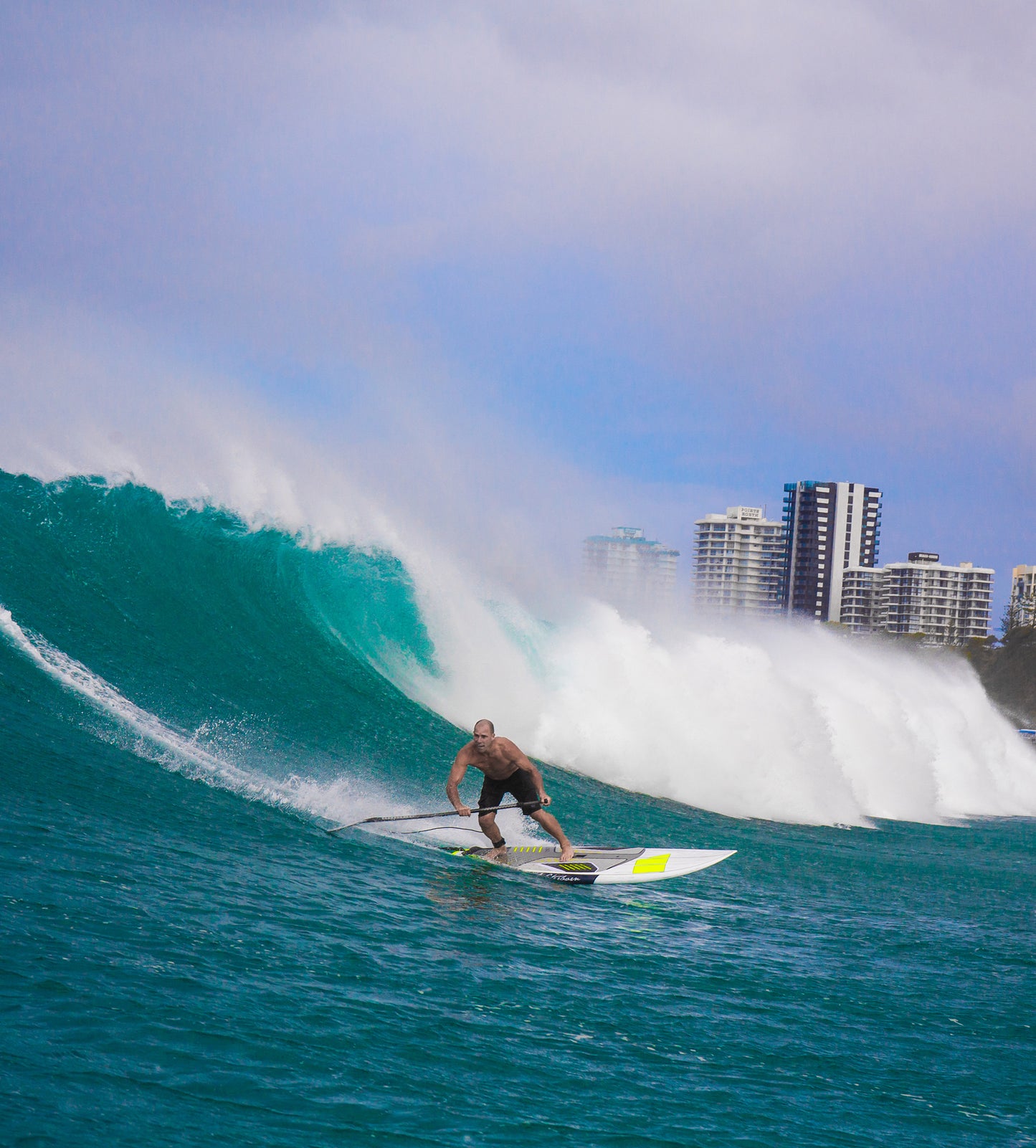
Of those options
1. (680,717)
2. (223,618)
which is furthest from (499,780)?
(680,717)

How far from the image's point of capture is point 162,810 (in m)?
7.57

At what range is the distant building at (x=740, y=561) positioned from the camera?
14125cm

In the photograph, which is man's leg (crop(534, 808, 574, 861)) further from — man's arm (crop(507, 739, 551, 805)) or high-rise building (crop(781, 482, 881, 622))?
high-rise building (crop(781, 482, 881, 622))

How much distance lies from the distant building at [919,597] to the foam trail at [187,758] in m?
124

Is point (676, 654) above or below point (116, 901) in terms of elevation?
above

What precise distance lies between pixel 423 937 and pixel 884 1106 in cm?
254

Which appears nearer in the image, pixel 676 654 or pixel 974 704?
pixel 676 654

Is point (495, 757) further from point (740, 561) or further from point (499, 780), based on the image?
point (740, 561)

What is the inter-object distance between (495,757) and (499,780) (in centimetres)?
36

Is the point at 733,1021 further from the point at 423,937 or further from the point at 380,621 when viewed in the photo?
the point at 380,621

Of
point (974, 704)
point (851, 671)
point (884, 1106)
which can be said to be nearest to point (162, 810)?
point (884, 1106)

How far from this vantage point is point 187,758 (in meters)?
9.05

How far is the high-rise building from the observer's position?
137 metres

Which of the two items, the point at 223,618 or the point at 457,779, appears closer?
the point at 457,779
